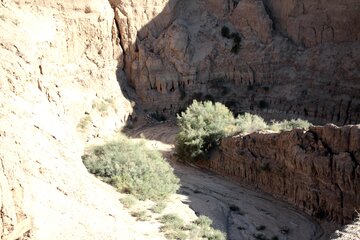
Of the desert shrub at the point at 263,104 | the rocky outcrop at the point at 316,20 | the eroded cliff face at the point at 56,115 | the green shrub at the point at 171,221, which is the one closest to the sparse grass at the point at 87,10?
the eroded cliff face at the point at 56,115

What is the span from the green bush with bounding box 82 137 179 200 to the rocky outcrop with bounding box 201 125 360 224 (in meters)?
3.60

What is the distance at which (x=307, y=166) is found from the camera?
17.2 m

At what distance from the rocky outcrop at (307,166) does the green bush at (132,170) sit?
3.60 metres

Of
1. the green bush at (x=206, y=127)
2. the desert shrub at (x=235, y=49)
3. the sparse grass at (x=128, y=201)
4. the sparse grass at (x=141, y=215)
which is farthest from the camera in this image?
the desert shrub at (x=235, y=49)

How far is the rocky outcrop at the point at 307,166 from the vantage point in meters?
15.6

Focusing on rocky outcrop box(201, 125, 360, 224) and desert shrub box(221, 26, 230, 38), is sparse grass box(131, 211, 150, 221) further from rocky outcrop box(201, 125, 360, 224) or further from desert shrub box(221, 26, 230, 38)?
desert shrub box(221, 26, 230, 38)

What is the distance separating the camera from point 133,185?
16906mm

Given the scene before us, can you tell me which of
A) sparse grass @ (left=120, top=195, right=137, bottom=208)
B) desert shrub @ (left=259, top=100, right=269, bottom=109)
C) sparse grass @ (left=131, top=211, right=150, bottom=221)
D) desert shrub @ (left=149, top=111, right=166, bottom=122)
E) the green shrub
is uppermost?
desert shrub @ (left=259, top=100, right=269, bottom=109)

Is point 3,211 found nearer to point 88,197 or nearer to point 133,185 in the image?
point 88,197

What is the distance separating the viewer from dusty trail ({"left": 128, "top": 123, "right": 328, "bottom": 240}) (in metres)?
16.4

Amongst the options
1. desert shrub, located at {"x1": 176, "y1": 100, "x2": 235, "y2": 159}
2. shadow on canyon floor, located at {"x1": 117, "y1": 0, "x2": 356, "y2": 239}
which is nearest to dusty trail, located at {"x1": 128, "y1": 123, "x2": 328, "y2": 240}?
shadow on canyon floor, located at {"x1": 117, "y1": 0, "x2": 356, "y2": 239}

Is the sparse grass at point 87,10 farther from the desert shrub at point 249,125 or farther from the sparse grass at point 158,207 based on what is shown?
the sparse grass at point 158,207

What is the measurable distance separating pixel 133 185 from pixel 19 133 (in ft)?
16.8

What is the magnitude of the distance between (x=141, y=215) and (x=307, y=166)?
20.2ft
